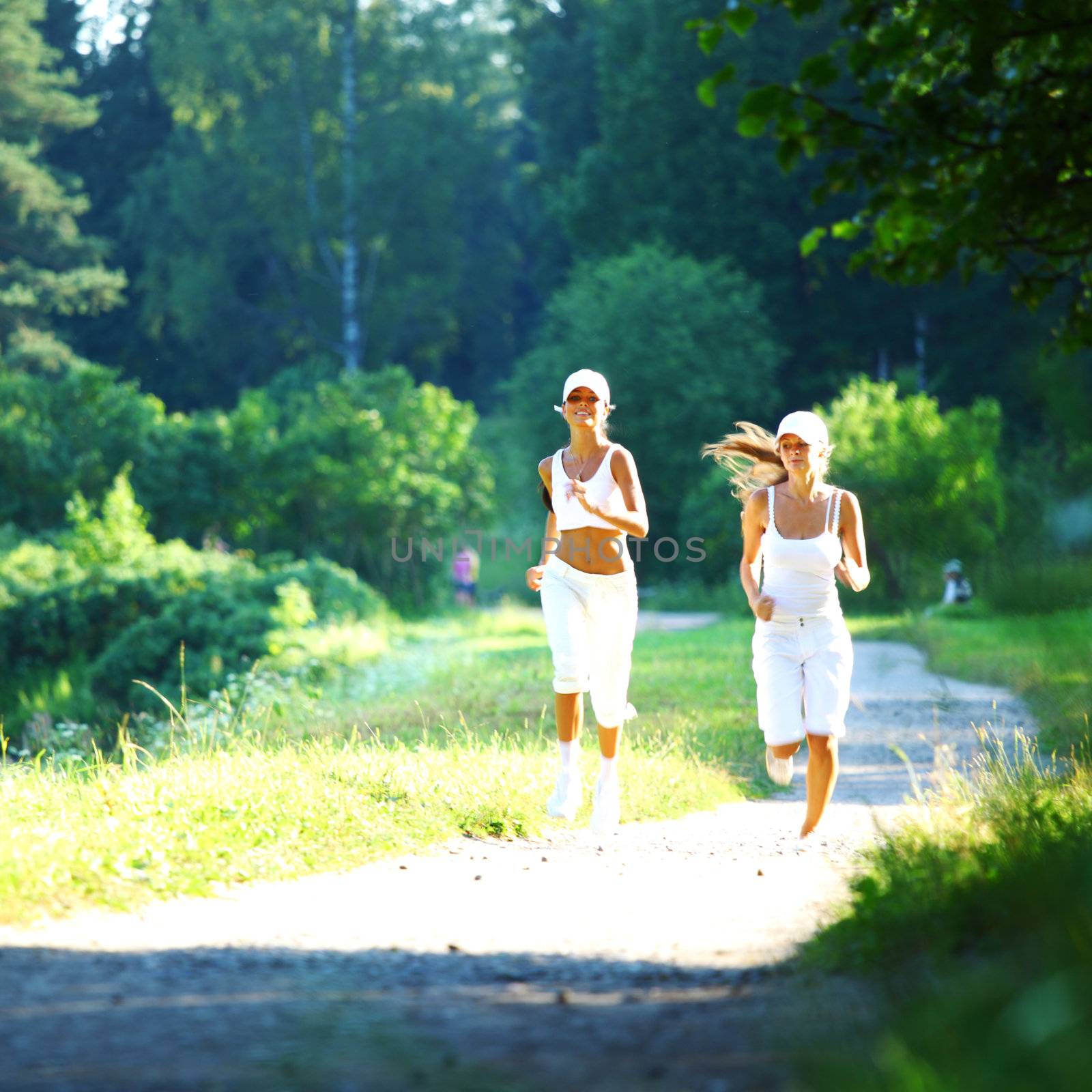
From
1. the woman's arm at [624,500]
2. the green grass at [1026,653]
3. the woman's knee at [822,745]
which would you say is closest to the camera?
the woman's knee at [822,745]

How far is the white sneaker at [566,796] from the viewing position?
24.0 ft

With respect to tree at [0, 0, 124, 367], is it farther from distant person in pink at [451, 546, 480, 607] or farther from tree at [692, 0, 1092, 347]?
tree at [692, 0, 1092, 347]

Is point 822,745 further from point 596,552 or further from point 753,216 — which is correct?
point 753,216

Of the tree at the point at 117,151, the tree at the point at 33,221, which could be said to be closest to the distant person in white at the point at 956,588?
the tree at the point at 33,221

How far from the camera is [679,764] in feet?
30.3

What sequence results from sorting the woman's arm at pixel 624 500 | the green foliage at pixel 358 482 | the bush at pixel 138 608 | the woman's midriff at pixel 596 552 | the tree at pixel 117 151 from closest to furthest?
the woman's arm at pixel 624 500 → the woman's midriff at pixel 596 552 → the bush at pixel 138 608 → the green foliage at pixel 358 482 → the tree at pixel 117 151

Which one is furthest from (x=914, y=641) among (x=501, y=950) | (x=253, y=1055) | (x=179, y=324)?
(x=179, y=324)

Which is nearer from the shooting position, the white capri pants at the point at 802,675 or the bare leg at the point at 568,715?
the white capri pants at the point at 802,675

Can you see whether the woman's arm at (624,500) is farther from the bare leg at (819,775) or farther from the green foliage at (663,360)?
the green foliage at (663,360)

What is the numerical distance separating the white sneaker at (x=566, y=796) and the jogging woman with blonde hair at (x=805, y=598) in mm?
959

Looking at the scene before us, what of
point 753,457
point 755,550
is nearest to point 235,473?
point 753,457

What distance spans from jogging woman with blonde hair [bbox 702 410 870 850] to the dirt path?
0.53 metres

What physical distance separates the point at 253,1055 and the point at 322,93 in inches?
1587

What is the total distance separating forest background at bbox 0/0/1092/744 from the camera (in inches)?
856
